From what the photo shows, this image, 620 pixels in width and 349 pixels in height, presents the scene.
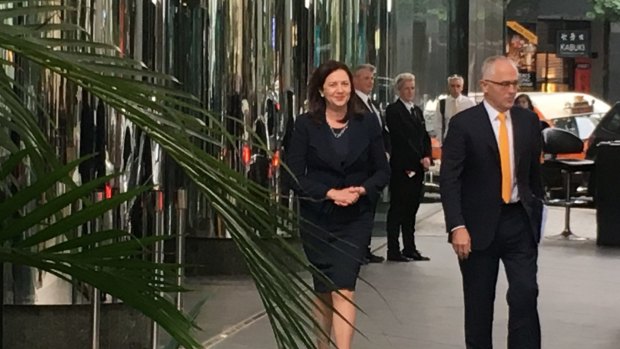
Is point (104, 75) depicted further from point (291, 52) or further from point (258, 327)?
point (291, 52)

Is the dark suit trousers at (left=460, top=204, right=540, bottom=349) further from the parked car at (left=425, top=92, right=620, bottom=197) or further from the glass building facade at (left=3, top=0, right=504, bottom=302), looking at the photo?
the parked car at (left=425, top=92, right=620, bottom=197)

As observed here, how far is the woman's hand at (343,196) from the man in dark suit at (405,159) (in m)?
5.52

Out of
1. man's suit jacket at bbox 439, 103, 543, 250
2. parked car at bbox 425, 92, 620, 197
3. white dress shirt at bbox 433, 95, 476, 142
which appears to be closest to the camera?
man's suit jacket at bbox 439, 103, 543, 250

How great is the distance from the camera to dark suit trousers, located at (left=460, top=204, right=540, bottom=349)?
6672 mm

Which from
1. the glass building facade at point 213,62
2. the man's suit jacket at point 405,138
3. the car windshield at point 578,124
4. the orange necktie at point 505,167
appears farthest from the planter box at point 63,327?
the car windshield at point 578,124

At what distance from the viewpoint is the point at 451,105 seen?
56.4ft

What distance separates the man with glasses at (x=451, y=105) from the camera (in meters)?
16.5

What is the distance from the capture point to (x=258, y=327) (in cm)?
902

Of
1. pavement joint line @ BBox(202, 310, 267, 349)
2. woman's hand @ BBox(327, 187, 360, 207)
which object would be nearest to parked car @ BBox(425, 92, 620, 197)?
pavement joint line @ BBox(202, 310, 267, 349)

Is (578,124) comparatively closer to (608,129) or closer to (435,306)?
(608,129)

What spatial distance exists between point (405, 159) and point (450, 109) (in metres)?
4.86

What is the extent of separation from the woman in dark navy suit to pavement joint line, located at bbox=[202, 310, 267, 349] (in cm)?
163

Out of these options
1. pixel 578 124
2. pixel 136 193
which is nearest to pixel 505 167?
pixel 136 193

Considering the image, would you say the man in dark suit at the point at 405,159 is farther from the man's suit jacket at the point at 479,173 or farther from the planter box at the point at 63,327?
the man's suit jacket at the point at 479,173
